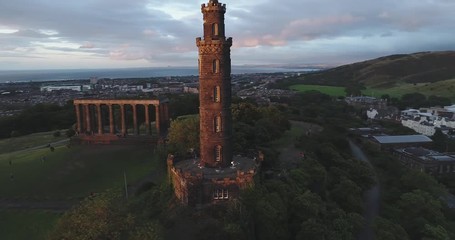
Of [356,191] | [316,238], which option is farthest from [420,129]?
[316,238]

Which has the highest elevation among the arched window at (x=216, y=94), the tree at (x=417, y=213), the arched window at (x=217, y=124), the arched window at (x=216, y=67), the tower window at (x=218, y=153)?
the arched window at (x=216, y=67)

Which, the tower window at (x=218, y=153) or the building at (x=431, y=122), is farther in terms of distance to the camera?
the building at (x=431, y=122)

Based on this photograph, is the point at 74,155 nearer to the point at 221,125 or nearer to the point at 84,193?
the point at 84,193

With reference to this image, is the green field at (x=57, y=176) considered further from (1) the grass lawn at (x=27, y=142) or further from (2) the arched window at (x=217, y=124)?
(2) the arched window at (x=217, y=124)

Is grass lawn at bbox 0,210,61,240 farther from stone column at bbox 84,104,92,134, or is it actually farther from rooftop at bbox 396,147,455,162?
rooftop at bbox 396,147,455,162

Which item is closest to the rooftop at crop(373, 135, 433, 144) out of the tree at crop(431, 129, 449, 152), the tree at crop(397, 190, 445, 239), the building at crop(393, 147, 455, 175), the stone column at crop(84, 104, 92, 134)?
the tree at crop(431, 129, 449, 152)

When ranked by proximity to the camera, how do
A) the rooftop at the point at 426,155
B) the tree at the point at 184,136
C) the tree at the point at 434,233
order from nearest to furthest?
the tree at the point at 434,233 → the tree at the point at 184,136 → the rooftop at the point at 426,155

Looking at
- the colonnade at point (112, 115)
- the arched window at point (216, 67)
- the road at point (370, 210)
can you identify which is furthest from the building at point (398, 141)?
the arched window at point (216, 67)

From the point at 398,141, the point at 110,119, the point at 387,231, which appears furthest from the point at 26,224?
the point at 398,141
